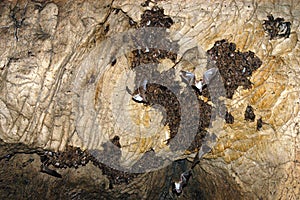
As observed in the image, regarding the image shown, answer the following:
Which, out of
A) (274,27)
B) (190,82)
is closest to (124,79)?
(190,82)

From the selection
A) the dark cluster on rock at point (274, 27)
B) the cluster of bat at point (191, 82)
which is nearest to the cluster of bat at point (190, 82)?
the cluster of bat at point (191, 82)

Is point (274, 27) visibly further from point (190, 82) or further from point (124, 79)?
point (124, 79)

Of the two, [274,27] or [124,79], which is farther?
[124,79]

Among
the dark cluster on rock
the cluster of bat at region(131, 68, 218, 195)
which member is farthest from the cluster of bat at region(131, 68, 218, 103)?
the dark cluster on rock

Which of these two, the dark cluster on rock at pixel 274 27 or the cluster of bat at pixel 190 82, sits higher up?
the dark cluster on rock at pixel 274 27

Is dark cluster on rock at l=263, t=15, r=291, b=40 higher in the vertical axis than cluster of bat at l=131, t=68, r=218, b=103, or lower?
higher

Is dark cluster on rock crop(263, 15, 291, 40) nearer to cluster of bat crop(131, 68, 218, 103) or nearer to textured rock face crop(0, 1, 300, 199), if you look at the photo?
textured rock face crop(0, 1, 300, 199)

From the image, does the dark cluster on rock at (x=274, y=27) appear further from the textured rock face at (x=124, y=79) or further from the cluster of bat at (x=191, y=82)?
the cluster of bat at (x=191, y=82)

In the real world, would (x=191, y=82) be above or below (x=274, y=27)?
below

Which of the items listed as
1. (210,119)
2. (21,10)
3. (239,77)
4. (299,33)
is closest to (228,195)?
(210,119)
